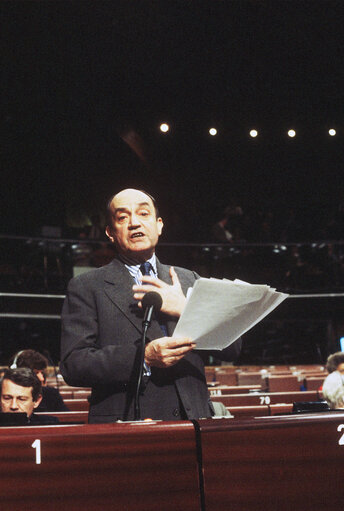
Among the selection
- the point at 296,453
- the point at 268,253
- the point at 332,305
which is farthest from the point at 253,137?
the point at 296,453

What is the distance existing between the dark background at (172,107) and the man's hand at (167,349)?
8.59 m

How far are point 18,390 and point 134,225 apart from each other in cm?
196

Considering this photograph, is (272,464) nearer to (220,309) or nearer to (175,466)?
(175,466)

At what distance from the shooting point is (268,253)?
440 inches

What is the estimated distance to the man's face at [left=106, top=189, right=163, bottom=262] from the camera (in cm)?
172

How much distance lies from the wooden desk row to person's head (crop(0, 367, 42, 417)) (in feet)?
8.18

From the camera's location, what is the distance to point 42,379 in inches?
171

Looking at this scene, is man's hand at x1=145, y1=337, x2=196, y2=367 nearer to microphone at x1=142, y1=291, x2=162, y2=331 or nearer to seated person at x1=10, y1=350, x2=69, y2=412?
microphone at x1=142, y1=291, x2=162, y2=331

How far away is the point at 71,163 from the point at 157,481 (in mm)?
12478

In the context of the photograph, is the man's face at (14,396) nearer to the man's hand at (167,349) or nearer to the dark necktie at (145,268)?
the dark necktie at (145,268)

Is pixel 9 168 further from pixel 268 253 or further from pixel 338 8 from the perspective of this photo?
pixel 338 8

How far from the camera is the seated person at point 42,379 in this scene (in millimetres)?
4129

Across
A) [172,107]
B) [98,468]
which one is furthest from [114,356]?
[172,107]

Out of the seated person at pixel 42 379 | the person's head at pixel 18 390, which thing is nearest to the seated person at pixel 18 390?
the person's head at pixel 18 390
